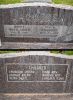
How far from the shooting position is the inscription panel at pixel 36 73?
11.7ft

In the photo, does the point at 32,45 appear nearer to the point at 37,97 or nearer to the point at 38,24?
the point at 38,24

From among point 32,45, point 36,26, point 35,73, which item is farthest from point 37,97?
point 36,26

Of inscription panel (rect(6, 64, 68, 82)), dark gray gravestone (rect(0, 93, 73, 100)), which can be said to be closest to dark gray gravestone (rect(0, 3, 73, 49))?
inscription panel (rect(6, 64, 68, 82))

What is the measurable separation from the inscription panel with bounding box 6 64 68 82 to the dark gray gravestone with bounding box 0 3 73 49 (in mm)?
622

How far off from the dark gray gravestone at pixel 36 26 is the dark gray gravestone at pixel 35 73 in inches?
24.9

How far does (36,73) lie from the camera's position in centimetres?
366

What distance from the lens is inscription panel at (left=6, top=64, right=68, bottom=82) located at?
3.58m

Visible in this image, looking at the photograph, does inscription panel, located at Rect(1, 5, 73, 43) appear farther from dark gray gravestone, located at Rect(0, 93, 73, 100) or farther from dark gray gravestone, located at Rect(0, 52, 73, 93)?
dark gray gravestone, located at Rect(0, 93, 73, 100)

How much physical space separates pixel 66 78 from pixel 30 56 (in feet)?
2.72

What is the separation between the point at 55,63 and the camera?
3.50m

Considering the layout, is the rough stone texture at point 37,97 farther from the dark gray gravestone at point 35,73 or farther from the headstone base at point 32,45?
the headstone base at point 32,45

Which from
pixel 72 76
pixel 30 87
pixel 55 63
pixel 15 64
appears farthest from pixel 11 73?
pixel 72 76

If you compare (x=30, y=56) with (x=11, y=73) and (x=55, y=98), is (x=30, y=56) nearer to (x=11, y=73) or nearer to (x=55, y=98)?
(x=11, y=73)

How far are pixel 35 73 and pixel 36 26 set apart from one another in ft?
2.72
